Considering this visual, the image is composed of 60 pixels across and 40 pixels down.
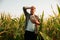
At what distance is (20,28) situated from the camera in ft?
14.9

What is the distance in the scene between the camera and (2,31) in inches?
177

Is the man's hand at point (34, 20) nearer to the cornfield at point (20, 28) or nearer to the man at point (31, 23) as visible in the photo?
the man at point (31, 23)

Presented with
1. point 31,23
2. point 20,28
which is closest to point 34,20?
point 31,23

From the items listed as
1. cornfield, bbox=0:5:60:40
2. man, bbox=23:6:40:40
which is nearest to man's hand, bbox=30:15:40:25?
man, bbox=23:6:40:40

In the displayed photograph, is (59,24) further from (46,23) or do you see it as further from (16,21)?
(16,21)

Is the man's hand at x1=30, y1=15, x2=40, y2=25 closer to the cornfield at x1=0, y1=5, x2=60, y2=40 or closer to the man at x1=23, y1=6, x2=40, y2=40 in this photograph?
the man at x1=23, y1=6, x2=40, y2=40

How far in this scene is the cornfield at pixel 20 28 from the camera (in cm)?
407

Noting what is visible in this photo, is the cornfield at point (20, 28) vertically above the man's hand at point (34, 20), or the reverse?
the man's hand at point (34, 20)

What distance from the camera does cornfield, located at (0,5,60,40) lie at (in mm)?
4070

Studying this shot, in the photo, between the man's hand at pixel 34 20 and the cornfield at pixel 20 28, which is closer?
the man's hand at pixel 34 20

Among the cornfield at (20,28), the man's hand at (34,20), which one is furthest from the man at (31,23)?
the cornfield at (20,28)

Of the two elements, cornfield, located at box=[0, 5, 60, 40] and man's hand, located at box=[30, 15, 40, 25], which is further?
cornfield, located at box=[0, 5, 60, 40]

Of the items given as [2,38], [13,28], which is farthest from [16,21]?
[2,38]

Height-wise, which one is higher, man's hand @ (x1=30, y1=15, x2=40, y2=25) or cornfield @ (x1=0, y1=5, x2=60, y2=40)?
man's hand @ (x1=30, y1=15, x2=40, y2=25)
